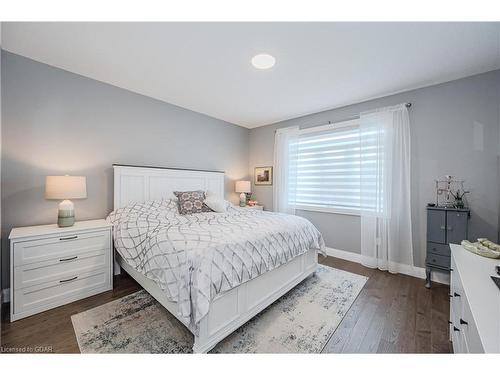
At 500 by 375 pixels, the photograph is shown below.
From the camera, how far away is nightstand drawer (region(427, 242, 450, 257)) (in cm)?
225

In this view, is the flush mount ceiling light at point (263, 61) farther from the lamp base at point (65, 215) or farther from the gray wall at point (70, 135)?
the lamp base at point (65, 215)

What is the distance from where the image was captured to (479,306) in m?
0.88

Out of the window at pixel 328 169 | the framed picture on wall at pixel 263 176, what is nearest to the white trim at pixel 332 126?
the window at pixel 328 169

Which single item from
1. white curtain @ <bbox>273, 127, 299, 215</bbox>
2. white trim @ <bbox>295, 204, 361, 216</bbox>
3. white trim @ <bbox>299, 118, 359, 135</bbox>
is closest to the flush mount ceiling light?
white trim @ <bbox>299, 118, 359, 135</bbox>

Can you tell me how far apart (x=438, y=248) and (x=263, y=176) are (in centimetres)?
300

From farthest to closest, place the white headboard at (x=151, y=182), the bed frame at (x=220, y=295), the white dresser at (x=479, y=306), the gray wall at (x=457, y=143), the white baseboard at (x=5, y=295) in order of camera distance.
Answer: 1. the white headboard at (x=151, y=182)
2. the gray wall at (x=457, y=143)
3. the white baseboard at (x=5, y=295)
4. the bed frame at (x=220, y=295)
5. the white dresser at (x=479, y=306)

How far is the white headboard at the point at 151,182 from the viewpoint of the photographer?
268 centimetres

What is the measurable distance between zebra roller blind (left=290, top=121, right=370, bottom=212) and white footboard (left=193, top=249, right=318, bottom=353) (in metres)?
1.54

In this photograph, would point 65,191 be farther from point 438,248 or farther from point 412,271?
point 412,271

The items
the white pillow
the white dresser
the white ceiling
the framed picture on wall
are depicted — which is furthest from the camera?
the framed picture on wall

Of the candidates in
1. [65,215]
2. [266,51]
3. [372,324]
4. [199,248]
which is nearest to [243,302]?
[199,248]

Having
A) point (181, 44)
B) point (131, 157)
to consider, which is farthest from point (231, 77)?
point (131, 157)

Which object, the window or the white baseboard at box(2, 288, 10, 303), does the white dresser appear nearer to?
the window

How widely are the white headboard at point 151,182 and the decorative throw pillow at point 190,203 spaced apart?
0.97 feet
